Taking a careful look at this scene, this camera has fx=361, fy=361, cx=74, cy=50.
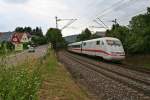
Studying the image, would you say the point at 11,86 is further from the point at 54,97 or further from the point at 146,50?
the point at 146,50

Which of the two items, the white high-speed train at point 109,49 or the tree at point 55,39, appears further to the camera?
the tree at point 55,39

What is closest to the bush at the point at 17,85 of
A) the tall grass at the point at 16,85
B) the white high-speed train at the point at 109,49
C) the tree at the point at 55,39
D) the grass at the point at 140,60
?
the tall grass at the point at 16,85

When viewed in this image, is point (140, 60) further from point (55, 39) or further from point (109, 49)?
point (55, 39)

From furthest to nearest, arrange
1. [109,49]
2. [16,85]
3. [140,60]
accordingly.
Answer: [140,60] → [109,49] → [16,85]

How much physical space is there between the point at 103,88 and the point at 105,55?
72.0ft

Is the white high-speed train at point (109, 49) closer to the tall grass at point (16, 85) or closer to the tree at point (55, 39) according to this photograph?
the tall grass at point (16, 85)

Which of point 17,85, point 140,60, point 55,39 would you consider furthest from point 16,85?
point 55,39

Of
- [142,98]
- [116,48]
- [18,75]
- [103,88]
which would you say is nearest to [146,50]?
[116,48]

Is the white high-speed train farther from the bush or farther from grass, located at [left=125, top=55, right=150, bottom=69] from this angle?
the bush

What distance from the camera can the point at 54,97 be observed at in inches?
505

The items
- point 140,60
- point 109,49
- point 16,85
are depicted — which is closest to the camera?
point 16,85

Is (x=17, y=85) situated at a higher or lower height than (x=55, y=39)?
lower

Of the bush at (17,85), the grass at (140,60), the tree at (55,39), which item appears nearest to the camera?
the bush at (17,85)

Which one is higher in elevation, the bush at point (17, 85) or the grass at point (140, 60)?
the bush at point (17, 85)
